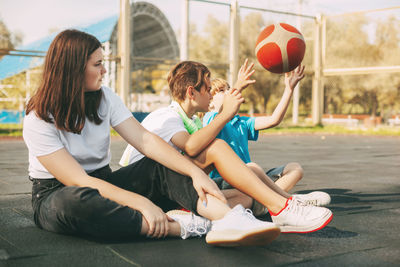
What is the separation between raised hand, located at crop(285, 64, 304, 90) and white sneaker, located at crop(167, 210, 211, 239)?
50.0 inches

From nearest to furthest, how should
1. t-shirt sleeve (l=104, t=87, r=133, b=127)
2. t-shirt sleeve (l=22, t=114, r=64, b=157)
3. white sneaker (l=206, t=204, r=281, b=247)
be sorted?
white sneaker (l=206, t=204, r=281, b=247) → t-shirt sleeve (l=22, t=114, r=64, b=157) → t-shirt sleeve (l=104, t=87, r=133, b=127)

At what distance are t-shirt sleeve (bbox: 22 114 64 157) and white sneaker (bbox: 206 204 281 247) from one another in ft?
2.90

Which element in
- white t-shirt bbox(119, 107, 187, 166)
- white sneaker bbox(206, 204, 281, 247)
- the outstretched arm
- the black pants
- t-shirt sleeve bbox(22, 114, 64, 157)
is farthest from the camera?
the outstretched arm

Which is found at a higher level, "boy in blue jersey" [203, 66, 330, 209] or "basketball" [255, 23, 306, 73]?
"basketball" [255, 23, 306, 73]

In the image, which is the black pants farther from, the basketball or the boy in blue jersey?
the basketball

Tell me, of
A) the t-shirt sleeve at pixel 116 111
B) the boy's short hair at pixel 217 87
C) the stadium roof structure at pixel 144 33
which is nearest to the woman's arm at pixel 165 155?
the t-shirt sleeve at pixel 116 111

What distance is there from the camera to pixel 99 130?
2.62 m

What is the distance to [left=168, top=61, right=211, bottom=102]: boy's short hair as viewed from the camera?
301cm

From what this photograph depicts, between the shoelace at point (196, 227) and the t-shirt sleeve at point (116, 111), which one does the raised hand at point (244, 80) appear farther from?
the shoelace at point (196, 227)

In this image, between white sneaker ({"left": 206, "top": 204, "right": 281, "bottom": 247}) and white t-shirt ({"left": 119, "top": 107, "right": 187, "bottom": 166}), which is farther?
white t-shirt ({"left": 119, "top": 107, "right": 187, "bottom": 166})

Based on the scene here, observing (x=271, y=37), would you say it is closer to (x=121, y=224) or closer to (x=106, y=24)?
(x=121, y=224)

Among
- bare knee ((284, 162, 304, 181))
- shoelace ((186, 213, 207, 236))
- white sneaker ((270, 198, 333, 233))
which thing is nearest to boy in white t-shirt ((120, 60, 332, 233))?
white sneaker ((270, 198, 333, 233))

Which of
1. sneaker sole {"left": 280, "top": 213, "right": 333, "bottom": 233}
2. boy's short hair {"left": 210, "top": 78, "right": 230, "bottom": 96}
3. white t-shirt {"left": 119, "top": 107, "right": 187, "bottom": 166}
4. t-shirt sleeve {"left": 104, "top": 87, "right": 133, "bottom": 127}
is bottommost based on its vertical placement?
sneaker sole {"left": 280, "top": 213, "right": 333, "bottom": 233}

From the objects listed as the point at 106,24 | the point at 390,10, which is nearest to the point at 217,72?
the point at 106,24
